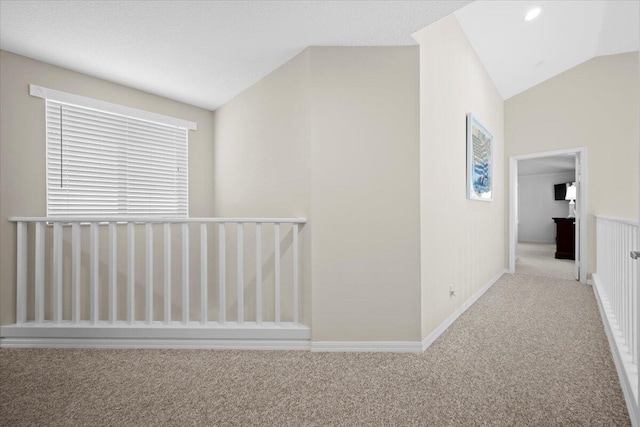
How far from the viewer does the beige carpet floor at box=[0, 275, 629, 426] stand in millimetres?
1471

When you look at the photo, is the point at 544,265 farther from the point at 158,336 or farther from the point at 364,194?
the point at 158,336

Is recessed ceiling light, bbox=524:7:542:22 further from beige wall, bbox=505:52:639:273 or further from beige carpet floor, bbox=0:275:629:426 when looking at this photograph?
beige carpet floor, bbox=0:275:629:426

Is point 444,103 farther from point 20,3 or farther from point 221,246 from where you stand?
point 20,3

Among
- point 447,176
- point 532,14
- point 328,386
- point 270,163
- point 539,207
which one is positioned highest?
point 532,14

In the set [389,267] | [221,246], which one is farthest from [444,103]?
[221,246]

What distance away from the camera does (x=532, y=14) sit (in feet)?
9.73

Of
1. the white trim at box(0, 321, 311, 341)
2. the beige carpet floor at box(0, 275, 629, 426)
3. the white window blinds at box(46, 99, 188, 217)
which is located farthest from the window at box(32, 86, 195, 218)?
the beige carpet floor at box(0, 275, 629, 426)

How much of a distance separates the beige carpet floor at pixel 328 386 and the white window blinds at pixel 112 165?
1.23m

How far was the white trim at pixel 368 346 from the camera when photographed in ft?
6.91

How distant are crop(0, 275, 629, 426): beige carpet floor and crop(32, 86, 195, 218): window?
4.10ft

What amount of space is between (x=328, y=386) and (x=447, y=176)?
1.87 m

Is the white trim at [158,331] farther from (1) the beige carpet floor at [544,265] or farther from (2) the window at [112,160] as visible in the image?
(1) the beige carpet floor at [544,265]

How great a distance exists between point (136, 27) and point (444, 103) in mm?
2320

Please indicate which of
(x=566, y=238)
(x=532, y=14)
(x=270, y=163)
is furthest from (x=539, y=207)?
(x=270, y=163)
